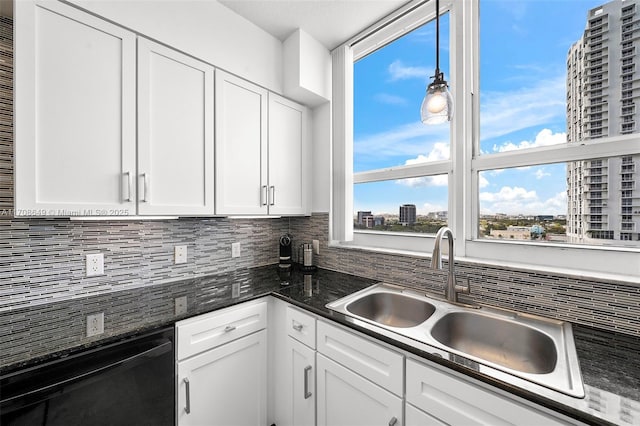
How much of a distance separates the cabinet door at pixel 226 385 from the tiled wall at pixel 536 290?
91 cm

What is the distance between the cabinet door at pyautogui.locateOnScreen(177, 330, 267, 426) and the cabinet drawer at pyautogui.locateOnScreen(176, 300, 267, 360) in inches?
1.5

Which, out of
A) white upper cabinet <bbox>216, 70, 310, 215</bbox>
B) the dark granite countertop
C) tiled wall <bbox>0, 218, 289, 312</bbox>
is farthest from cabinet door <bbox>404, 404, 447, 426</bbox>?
tiled wall <bbox>0, 218, 289, 312</bbox>

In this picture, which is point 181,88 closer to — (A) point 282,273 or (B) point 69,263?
(B) point 69,263

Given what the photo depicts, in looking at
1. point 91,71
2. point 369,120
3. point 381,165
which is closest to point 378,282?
point 381,165

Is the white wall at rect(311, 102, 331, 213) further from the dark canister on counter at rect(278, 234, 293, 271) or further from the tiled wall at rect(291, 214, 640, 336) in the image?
the tiled wall at rect(291, 214, 640, 336)

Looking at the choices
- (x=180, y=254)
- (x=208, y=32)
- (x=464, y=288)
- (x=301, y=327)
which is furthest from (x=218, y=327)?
(x=208, y=32)

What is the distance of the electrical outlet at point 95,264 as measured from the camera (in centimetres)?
138

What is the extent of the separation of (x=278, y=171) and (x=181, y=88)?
0.78 metres

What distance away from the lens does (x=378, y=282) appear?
1.77m

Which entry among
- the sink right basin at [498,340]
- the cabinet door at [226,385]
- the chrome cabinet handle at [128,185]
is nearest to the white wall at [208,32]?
the chrome cabinet handle at [128,185]

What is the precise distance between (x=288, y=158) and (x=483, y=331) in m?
1.61

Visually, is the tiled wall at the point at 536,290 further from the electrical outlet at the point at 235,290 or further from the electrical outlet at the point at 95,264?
the electrical outlet at the point at 95,264

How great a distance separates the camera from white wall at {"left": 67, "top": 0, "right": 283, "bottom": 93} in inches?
50.0

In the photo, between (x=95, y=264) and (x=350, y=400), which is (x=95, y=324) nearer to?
(x=95, y=264)
